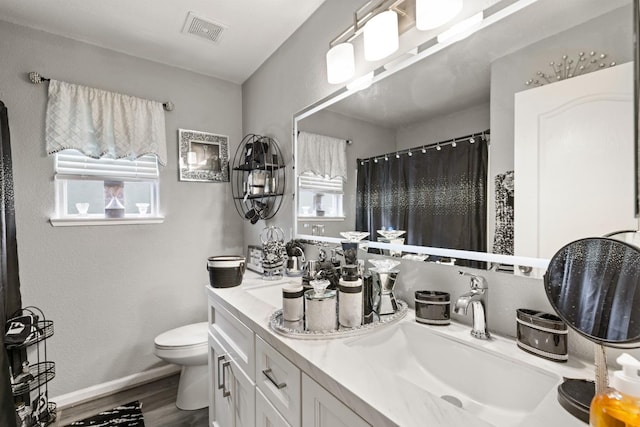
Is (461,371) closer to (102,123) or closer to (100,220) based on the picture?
(100,220)

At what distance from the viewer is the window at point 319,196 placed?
1.68 metres

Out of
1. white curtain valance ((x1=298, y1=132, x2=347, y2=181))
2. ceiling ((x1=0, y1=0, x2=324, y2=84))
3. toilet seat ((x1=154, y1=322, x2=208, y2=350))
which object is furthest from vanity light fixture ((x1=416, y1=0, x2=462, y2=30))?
toilet seat ((x1=154, y1=322, x2=208, y2=350))

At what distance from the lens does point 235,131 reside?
2744mm

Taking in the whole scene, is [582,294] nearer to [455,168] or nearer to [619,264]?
[619,264]

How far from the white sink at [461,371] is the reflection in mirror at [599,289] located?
19cm

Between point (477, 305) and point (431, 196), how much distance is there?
0.44 metres

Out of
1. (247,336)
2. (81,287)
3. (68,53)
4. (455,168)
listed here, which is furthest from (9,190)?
(455,168)

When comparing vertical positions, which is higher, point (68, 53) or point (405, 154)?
point (68, 53)

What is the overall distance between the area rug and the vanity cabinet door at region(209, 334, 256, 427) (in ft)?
2.19

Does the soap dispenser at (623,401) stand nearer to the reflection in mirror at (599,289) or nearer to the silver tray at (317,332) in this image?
the reflection in mirror at (599,289)

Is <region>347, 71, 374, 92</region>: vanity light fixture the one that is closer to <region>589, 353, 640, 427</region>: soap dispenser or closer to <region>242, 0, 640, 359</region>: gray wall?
<region>242, 0, 640, 359</region>: gray wall

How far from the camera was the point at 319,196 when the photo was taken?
6.02ft

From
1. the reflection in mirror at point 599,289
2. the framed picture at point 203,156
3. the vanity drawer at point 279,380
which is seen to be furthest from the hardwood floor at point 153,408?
the reflection in mirror at point 599,289

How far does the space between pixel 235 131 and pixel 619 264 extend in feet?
8.84
